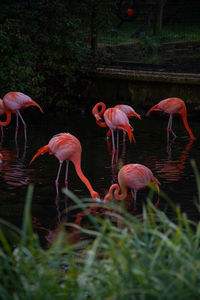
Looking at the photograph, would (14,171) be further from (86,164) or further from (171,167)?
(171,167)

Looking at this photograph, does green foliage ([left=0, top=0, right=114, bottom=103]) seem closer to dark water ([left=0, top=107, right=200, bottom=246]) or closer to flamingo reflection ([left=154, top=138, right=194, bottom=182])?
dark water ([left=0, top=107, right=200, bottom=246])

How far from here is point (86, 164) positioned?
670 centimetres

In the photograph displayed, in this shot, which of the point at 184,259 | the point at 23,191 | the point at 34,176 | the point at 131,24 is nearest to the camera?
the point at 184,259

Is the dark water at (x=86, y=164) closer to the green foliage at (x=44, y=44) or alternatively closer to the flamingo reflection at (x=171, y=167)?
the flamingo reflection at (x=171, y=167)

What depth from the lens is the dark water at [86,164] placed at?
16.4 feet

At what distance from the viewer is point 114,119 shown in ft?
24.5

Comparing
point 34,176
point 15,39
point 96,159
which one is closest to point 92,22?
point 15,39

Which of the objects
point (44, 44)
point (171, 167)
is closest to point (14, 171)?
point (171, 167)

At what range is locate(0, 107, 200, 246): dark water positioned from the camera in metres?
5.01

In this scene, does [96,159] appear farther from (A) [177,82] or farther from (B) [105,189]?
(A) [177,82]

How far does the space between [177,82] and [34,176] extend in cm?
555

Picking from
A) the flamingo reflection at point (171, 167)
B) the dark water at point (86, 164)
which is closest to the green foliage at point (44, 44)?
the dark water at point (86, 164)

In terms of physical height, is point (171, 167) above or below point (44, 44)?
below

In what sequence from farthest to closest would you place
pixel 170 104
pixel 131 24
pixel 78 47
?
pixel 131 24, pixel 78 47, pixel 170 104
